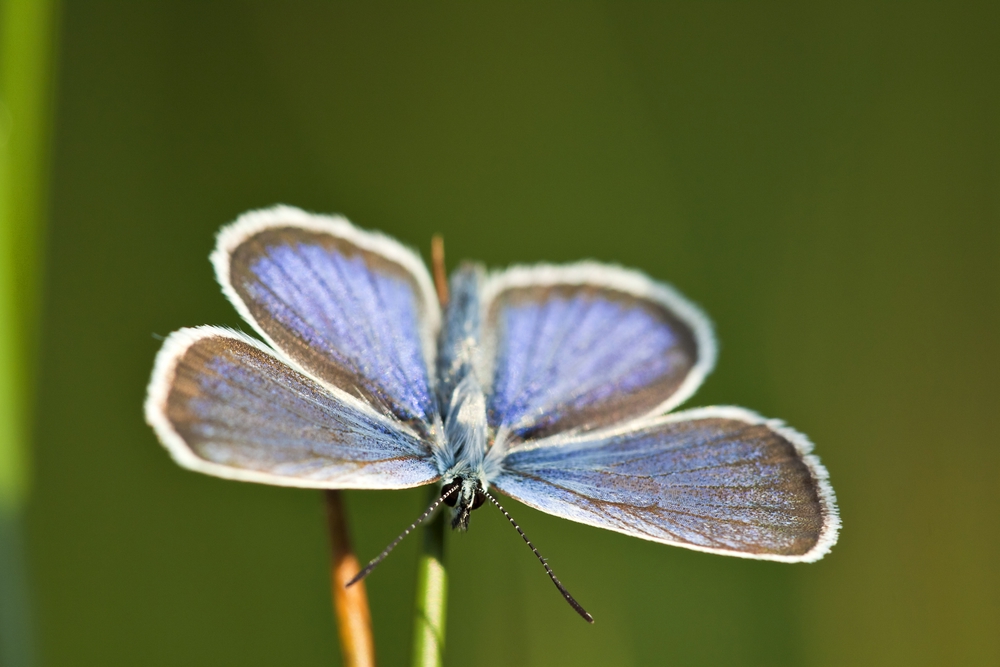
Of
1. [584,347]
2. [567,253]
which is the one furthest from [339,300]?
[567,253]

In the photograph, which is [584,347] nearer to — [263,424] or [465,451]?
[465,451]

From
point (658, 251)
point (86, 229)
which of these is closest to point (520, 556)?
point (658, 251)

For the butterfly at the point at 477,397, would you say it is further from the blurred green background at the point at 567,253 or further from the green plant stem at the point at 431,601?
the blurred green background at the point at 567,253

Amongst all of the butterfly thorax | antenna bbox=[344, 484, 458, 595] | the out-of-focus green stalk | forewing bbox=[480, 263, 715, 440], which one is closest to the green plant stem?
antenna bbox=[344, 484, 458, 595]

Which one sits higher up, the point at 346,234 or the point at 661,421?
the point at 346,234

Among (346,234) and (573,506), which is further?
(346,234)

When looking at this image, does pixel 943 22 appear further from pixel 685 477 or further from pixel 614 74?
pixel 685 477

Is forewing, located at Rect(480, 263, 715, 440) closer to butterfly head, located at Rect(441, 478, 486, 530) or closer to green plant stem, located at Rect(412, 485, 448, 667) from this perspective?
butterfly head, located at Rect(441, 478, 486, 530)

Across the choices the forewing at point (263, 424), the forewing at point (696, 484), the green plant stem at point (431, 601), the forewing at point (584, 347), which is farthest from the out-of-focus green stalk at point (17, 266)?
the forewing at point (584, 347)
